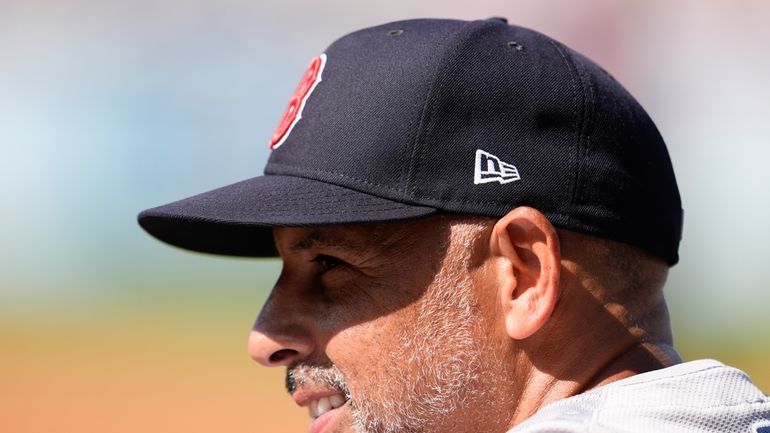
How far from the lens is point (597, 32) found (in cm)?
733

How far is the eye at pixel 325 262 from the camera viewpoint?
1878 mm

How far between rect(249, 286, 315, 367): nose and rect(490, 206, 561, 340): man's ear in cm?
37

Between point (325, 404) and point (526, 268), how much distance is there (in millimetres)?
444

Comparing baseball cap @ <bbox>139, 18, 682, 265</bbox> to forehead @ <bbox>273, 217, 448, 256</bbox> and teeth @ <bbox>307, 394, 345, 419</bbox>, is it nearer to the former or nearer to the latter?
forehead @ <bbox>273, 217, 448, 256</bbox>

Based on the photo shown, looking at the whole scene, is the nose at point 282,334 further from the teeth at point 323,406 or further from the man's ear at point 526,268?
the man's ear at point 526,268

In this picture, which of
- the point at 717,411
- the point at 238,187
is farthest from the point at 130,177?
the point at 717,411

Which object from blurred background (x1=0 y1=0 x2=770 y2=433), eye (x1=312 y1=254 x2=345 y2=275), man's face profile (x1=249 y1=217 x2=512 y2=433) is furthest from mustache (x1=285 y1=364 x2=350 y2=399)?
blurred background (x1=0 y1=0 x2=770 y2=433)

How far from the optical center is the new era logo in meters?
1.70

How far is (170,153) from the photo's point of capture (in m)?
8.13

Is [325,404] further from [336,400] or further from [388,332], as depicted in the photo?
[388,332]

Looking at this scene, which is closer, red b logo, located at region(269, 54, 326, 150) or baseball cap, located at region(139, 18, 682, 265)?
baseball cap, located at region(139, 18, 682, 265)

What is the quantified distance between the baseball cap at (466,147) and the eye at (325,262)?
147 millimetres

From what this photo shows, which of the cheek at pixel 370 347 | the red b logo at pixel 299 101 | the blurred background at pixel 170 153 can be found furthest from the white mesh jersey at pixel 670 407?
the blurred background at pixel 170 153

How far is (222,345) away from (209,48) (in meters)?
2.41
